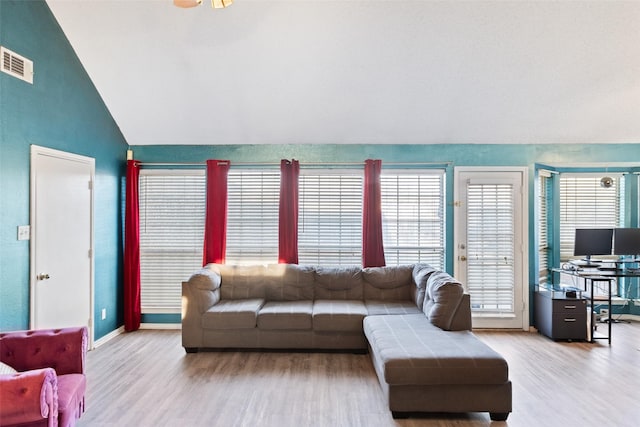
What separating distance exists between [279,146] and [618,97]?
13.4 ft

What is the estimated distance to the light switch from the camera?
299 cm

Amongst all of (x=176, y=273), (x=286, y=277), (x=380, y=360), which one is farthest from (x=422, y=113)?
(x=176, y=273)

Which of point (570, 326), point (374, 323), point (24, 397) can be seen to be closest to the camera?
point (24, 397)

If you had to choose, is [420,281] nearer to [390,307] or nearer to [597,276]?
[390,307]

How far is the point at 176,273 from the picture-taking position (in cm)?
479

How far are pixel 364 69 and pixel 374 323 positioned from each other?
265cm

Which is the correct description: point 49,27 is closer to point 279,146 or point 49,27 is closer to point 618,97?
point 279,146

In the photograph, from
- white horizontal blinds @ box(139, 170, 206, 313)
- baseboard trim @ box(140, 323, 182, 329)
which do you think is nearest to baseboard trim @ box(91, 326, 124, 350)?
baseboard trim @ box(140, 323, 182, 329)

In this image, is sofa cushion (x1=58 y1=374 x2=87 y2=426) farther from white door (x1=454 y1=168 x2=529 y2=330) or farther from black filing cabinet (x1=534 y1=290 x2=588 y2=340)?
black filing cabinet (x1=534 y1=290 x2=588 y2=340)

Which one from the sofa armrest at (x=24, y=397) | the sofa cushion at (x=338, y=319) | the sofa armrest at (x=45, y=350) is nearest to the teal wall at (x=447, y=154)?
the sofa cushion at (x=338, y=319)

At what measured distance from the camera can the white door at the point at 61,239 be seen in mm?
3174

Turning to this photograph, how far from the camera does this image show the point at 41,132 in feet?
10.6

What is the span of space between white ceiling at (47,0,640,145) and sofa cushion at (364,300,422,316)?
2.11 meters

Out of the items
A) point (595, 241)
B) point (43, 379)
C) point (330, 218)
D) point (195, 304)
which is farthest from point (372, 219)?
point (43, 379)
